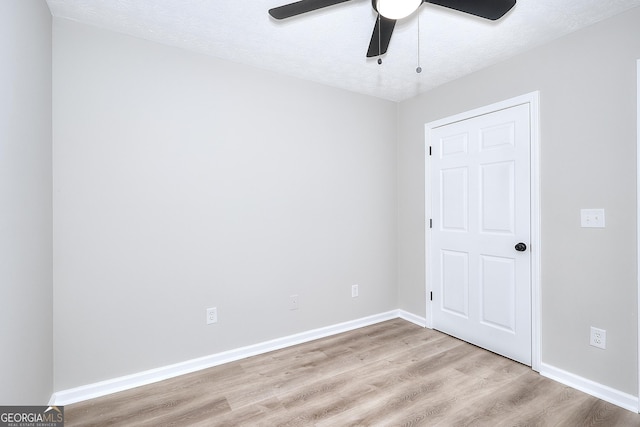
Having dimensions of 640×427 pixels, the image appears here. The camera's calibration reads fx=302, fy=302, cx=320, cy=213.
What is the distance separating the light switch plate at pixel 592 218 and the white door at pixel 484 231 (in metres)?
0.35

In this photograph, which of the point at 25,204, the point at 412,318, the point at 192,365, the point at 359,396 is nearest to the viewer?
the point at 25,204

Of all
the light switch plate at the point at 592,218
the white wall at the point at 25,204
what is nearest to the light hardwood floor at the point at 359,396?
the white wall at the point at 25,204

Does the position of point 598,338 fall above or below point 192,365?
above

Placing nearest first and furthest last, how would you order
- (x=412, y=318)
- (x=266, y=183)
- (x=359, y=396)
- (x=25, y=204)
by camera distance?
(x=25, y=204)
(x=359, y=396)
(x=266, y=183)
(x=412, y=318)

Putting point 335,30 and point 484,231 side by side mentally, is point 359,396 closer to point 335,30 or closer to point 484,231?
point 484,231

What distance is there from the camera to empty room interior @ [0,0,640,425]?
1.85m

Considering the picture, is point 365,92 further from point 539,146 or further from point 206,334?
point 206,334

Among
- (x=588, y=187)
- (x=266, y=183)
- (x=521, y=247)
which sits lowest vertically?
(x=521, y=247)

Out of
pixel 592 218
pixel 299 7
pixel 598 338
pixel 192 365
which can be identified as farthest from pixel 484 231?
pixel 192 365

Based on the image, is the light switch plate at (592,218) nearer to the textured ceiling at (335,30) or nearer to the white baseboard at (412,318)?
the textured ceiling at (335,30)

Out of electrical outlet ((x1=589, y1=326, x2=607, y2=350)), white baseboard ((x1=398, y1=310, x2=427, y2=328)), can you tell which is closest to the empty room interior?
electrical outlet ((x1=589, y1=326, x2=607, y2=350))

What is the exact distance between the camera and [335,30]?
2.14 m

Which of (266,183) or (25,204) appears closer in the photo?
(25,204)

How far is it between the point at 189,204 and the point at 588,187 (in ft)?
9.58
